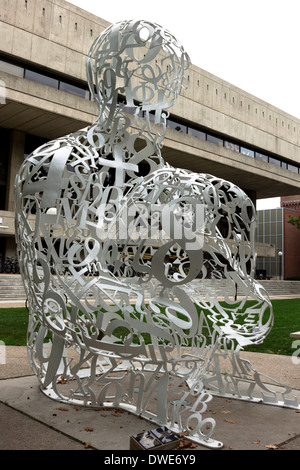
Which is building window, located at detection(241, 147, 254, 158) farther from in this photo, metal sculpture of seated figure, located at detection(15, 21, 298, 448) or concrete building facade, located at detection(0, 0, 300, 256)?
metal sculpture of seated figure, located at detection(15, 21, 298, 448)

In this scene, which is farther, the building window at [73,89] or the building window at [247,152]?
the building window at [247,152]

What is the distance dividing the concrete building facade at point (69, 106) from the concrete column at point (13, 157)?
0.05m

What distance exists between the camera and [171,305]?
360cm

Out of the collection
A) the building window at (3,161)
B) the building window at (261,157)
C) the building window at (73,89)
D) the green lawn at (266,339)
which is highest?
the building window at (73,89)

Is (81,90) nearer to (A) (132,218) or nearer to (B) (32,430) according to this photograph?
(A) (132,218)

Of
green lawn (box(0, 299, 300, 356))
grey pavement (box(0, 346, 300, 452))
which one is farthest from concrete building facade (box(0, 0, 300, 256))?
grey pavement (box(0, 346, 300, 452))

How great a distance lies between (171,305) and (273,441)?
51.2 inches

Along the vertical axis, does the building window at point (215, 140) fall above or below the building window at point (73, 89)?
below

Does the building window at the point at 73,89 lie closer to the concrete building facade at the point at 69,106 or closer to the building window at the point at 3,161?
the concrete building facade at the point at 69,106

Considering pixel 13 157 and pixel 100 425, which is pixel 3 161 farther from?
pixel 100 425

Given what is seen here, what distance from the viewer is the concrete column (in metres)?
21.7

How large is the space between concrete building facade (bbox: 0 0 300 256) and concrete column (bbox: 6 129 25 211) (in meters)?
0.05

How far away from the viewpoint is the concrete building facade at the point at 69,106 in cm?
1922

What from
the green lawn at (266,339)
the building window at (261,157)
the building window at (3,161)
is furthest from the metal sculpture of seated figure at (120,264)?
the building window at (261,157)
